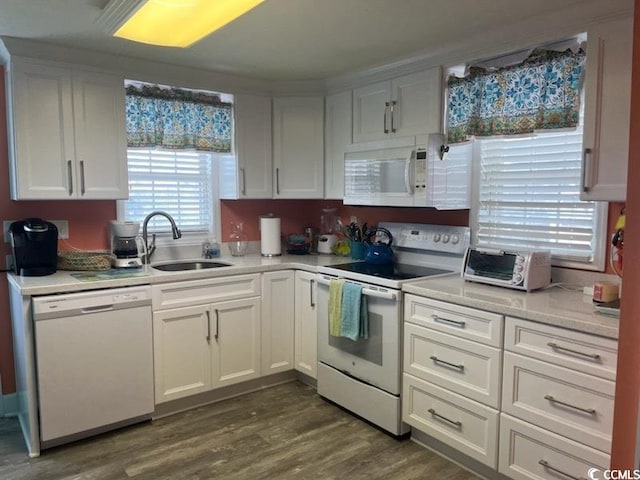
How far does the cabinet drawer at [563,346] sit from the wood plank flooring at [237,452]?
31.3 inches

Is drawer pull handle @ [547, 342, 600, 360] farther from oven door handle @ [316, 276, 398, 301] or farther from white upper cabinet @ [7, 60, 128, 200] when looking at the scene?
white upper cabinet @ [7, 60, 128, 200]

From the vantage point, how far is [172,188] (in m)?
3.65

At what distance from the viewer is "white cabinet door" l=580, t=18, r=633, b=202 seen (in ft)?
6.89

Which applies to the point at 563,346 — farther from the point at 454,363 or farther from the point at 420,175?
the point at 420,175

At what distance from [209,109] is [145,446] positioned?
2293 millimetres

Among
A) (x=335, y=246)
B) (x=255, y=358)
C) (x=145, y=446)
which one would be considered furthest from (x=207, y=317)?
(x=335, y=246)

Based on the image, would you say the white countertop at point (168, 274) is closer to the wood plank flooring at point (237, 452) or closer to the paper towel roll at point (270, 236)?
the paper towel roll at point (270, 236)

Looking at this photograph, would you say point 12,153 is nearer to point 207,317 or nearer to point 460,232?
point 207,317

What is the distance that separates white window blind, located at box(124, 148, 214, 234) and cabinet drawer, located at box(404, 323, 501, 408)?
196 cm

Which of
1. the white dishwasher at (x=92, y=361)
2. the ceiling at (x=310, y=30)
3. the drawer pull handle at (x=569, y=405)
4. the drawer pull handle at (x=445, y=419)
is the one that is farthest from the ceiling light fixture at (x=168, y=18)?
the drawer pull handle at (x=445, y=419)

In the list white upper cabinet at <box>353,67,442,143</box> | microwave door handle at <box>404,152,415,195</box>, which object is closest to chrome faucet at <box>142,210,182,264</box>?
white upper cabinet at <box>353,67,442,143</box>

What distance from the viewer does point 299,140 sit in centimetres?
379

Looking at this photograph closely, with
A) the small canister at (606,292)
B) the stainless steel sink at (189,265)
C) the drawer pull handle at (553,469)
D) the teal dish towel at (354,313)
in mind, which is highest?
the small canister at (606,292)

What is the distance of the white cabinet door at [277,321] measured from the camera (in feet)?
11.1
